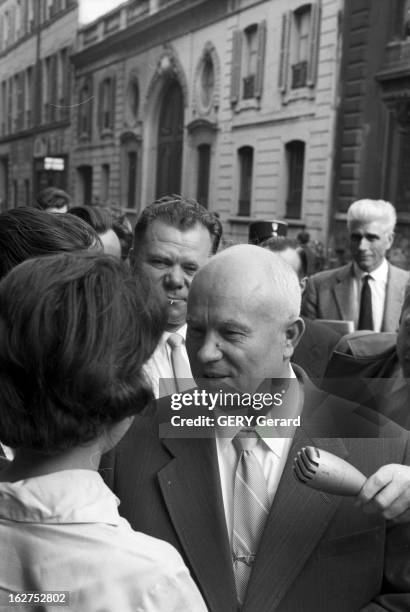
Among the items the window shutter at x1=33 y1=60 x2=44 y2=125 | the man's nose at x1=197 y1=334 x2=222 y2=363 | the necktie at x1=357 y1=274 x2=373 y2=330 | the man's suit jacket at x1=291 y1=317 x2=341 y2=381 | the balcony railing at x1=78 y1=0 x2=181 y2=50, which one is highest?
the balcony railing at x1=78 y1=0 x2=181 y2=50

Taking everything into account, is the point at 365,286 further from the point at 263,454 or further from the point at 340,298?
the point at 263,454

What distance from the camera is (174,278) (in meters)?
2.51

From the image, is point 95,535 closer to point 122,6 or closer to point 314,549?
point 314,549

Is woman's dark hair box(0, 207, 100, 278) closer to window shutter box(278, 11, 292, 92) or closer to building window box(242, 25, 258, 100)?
window shutter box(278, 11, 292, 92)

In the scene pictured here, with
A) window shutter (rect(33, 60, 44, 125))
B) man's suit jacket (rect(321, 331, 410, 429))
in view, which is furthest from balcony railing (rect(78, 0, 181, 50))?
man's suit jacket (rect(321, 331, 410, 429))

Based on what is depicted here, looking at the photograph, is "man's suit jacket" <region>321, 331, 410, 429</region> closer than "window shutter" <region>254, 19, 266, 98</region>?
Yes

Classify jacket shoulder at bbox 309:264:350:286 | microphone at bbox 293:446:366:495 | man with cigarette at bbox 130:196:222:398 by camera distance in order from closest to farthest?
microphone at bbox 293:446:366:495, man with cigarette at bbox 130:196:222:398, jacket shoulder at bbox 309:264:350:286

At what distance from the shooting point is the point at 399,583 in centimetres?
148

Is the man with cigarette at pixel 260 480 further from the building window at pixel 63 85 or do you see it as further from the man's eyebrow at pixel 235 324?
the building window at pixel 63 85

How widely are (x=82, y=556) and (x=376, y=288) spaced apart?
12.3 ft

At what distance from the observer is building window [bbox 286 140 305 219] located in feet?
48.4

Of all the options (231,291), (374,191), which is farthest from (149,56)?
(231,291)

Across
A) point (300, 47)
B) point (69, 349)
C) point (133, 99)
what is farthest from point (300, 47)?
point (69, 349)

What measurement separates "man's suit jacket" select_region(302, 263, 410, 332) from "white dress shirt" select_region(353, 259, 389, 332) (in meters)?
0.03
